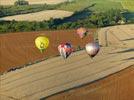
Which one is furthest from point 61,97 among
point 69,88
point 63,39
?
point 63,39

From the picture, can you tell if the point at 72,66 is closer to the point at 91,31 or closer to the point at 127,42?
the point at 127,42

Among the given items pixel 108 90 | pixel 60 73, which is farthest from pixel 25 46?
pixel 108 90

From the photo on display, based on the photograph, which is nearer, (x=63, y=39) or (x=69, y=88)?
(x=69, y=88)

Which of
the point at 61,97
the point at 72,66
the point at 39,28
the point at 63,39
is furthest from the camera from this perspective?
the point at 39,28

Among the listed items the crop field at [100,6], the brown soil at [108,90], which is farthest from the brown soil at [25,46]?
the crop field at [100,6]

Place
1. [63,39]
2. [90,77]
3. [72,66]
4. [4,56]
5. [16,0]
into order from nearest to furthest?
1. [90,77]
2. [72,66]
3. [4,56]
4. [63,39]
5. [16,0]

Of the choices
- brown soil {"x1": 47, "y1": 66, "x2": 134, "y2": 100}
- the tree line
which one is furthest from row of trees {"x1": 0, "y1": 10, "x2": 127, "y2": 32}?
brown soil {"x1": 47, "y1": 66, "x2": 134, "y2": 100}

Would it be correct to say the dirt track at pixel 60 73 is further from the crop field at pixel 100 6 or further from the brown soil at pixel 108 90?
the crop field at pixel 100 6
